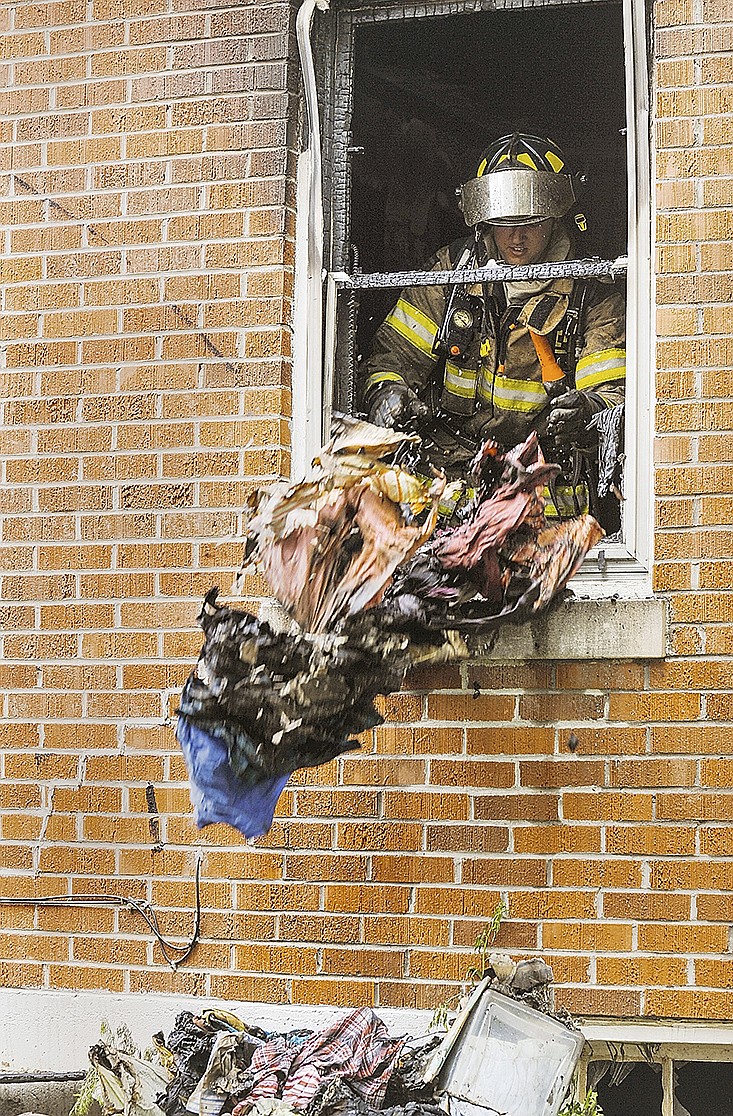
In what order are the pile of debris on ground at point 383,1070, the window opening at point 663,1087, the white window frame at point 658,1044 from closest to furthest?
the pile of debris on ground at point 383,1070
the white window frame at point 658,1044
the window opening at point 663,1087

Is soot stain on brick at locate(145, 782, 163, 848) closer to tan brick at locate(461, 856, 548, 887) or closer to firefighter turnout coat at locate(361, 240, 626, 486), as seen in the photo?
tan brick at locate(461, 856, 548, 887)

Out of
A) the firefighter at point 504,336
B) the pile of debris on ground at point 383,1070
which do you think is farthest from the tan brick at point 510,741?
the firefighter at point 504,336

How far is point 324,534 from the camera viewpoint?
377 cm

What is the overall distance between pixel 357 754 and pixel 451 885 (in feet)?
1.66

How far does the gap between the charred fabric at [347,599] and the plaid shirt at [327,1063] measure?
80 centimetres

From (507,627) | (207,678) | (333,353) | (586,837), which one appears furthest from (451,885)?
(333,353)

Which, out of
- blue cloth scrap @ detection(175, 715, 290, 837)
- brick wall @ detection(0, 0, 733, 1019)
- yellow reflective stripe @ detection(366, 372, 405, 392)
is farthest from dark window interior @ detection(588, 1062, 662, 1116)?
yellow reflective stripe @ detection(366, 372, 405, 392)

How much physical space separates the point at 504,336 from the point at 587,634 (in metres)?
1.10

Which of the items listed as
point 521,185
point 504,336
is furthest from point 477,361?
point 521,185

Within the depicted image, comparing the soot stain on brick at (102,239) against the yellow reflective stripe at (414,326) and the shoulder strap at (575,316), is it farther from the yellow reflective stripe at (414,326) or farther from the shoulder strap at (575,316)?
the shoulder strap at (575,316)

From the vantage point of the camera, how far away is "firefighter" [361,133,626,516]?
4578 millimetres

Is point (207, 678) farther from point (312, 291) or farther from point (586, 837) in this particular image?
point (312, 291)

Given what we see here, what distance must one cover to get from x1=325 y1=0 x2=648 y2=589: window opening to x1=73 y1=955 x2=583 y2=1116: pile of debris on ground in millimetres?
2058

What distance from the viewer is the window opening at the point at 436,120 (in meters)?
4.75
